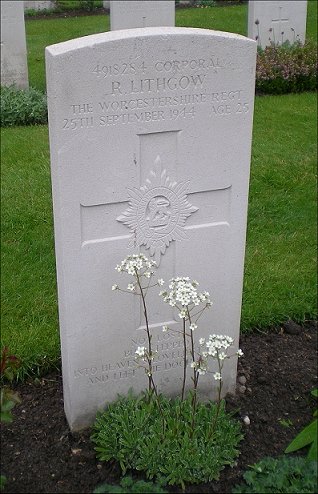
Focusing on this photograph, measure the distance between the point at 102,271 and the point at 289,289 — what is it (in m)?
1.78

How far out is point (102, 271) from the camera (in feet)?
10.0

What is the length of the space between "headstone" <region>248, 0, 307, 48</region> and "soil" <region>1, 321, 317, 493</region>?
6695 millimetres

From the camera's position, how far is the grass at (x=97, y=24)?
12.1 m

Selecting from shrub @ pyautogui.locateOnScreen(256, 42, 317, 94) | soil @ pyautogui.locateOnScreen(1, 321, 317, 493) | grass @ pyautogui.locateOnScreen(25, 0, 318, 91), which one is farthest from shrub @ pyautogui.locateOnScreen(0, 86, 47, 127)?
Result: soil @ pyautogui.locateOnScreen(1, 321, 317, 493)

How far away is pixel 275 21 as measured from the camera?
988 centimetres

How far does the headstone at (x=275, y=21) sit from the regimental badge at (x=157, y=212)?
728cm

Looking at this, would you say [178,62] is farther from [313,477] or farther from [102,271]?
[313,477]

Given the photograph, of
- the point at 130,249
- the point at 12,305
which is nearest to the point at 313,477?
the point at 130,249

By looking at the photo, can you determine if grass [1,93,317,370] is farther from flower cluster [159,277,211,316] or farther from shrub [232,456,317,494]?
shrub [232,456,317,494]

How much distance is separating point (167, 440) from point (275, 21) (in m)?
8.04

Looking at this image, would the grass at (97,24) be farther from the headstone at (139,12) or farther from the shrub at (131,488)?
the shrub at (131,488)

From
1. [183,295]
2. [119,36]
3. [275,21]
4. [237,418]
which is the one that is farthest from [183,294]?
[275,21]

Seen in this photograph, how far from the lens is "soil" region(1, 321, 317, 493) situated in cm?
304

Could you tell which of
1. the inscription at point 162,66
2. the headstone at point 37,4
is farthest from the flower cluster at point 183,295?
the headstone at point 37,4
